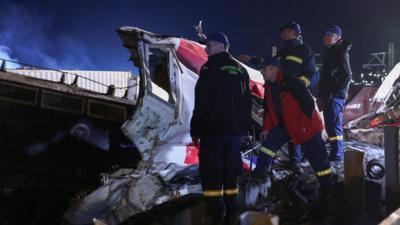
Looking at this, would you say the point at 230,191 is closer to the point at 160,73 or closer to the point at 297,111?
the point at 297,111

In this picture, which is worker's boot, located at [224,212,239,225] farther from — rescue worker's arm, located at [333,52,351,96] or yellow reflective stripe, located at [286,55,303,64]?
rescue worker's arm, located at [333,52,351,96]

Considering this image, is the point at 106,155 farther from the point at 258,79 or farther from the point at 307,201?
the point at 307,201

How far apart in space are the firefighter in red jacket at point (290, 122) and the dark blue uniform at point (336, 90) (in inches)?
41.1

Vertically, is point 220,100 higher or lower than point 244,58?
lower

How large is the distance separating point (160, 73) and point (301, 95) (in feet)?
8.19

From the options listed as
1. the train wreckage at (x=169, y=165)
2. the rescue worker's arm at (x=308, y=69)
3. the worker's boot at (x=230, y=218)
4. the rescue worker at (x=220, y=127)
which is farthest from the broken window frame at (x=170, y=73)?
the worker's boot at (x=230, y=218)

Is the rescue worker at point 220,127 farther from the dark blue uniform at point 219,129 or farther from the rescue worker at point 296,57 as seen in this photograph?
the rescue worker at point 296,57

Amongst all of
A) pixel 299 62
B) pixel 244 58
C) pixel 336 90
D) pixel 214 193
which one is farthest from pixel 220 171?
pixel 244 58

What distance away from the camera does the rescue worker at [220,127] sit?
393 centimetres

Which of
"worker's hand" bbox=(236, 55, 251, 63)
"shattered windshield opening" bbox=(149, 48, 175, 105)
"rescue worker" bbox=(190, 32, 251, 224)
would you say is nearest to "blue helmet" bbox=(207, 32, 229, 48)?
"rescue worker" bbox=(190, 32, 251, 224)

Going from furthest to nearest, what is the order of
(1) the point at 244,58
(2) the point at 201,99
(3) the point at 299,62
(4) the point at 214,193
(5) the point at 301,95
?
(1) the point at 244,58 → (3) the point at 299,62 → (5) the point at 301,95 → (2) the point at 201,99 → (4) the point at 214,193

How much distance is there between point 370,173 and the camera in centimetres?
563

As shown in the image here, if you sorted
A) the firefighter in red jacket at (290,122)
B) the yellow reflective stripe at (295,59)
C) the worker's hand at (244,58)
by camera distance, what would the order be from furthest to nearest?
the worker's hand at (244,58) < the yellow reflective stripe at (295,59) < the firefighter in red jacket at (290,122)

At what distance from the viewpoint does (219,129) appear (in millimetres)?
3961
